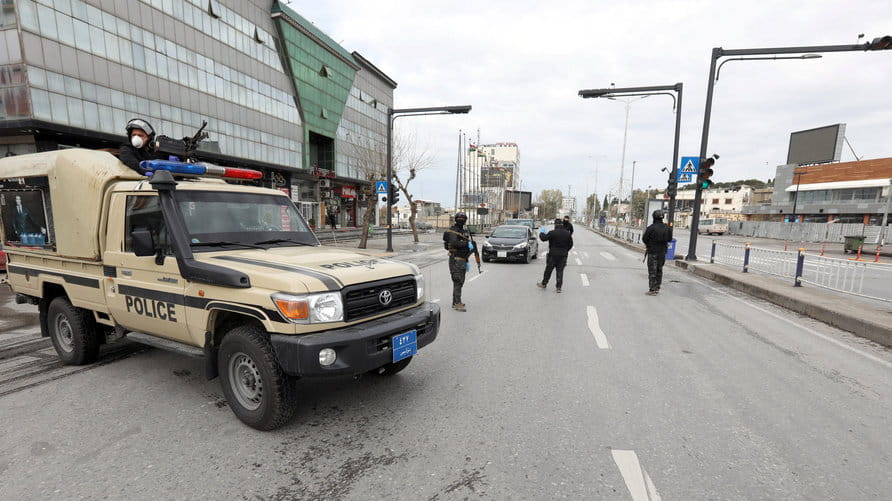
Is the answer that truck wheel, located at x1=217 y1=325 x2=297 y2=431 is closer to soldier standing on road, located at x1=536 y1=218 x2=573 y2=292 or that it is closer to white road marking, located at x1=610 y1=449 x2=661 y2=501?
white road marking, located at x1=610 y1=449 x2=661 y2=501

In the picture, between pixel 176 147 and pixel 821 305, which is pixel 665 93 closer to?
pixel 821 305

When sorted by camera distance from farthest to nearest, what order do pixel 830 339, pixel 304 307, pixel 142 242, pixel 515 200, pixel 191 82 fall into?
pixel 515 200, pixel 191 82, pixel 830 339, pixel 142 242, pixel 304 307

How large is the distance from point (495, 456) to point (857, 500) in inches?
90.7

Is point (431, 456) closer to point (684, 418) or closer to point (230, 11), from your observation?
point (684, 418)

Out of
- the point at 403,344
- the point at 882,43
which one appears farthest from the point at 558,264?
the point at 882,43

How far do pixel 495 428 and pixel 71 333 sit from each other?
5.20m

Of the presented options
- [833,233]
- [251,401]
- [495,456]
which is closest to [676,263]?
[495,456]

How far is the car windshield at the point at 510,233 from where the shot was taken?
53.7 feet

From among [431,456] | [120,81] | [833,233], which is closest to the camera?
[431,456]

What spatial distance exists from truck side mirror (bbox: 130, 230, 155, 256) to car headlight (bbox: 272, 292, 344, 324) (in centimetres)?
142

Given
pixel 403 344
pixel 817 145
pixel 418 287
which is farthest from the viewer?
pixel 817 145

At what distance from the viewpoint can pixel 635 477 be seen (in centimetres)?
265

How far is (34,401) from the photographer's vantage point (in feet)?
12.3

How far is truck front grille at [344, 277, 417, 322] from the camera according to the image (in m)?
3.25
